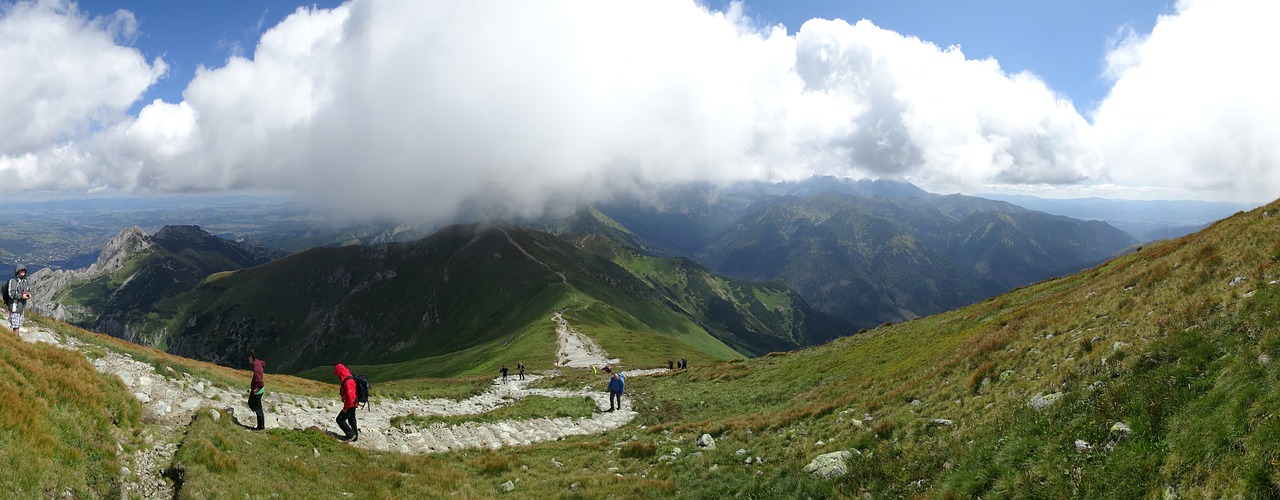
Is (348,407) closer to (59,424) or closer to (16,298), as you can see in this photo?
(59,424)

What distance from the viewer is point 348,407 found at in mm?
23297

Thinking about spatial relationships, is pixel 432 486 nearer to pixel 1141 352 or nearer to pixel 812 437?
pixel 812 437

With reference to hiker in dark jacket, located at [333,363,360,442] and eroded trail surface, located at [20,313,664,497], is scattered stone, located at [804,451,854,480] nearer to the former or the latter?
eroded trail surface, located at [20,313,664,497]

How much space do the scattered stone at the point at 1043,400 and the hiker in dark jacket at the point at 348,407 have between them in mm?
25517

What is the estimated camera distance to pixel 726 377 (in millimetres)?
49219

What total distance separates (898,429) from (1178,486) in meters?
8.34

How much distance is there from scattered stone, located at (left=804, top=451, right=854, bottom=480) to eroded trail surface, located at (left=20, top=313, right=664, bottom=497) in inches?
732

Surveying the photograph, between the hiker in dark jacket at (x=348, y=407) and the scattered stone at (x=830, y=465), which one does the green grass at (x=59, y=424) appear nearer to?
the hiker in dark jacket at (x=348, y=407)

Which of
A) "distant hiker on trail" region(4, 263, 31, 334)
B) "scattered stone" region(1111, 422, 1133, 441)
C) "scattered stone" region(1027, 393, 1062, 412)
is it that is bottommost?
"scattered stone" region(1027, 393, 1062, 412)

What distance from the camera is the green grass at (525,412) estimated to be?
95.9ft

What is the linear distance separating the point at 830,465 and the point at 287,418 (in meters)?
24.3

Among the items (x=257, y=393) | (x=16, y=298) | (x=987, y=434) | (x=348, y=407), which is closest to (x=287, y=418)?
(x=257, y=393)

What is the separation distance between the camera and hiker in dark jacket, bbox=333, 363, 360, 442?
75.2 feet

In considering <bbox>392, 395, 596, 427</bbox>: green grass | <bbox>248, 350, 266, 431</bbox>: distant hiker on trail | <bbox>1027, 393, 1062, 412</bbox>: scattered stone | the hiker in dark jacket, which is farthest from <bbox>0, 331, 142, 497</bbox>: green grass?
<bbox>1027, 393, 1062, 412</bbox>: scattered stone
